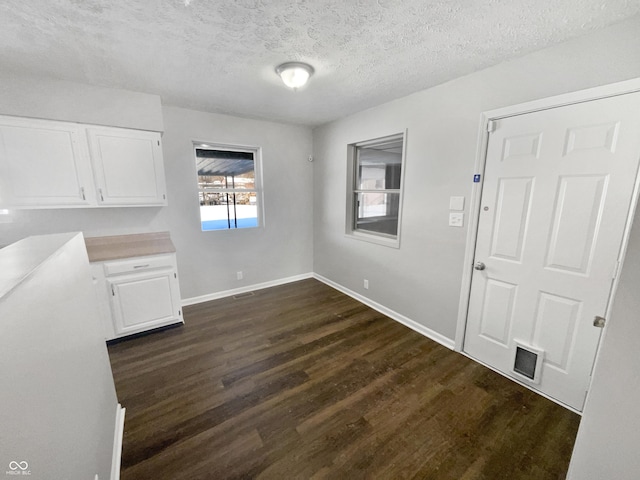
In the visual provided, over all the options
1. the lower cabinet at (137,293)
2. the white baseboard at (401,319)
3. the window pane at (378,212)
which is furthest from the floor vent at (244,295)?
the window pane at (378,212)

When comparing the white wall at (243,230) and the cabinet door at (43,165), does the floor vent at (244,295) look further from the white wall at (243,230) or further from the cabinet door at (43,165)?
the cabinet door at (43,165)

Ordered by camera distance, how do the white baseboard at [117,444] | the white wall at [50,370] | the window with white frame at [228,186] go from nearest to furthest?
the white wall at [50,370] < the white baseboard at [117,444] < the window with white frame at [228,186]

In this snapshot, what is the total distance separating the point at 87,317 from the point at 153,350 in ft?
4.49

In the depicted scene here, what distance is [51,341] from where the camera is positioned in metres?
0.81

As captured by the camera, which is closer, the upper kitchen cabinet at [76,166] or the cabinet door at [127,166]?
the upper kitchen cabinet at [76,166]

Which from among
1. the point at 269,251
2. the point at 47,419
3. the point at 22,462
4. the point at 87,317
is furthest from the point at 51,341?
the point at 269,251

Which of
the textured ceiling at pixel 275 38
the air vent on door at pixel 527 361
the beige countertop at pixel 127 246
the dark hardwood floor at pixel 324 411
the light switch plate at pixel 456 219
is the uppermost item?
the textured ceiling at pixel 275 38

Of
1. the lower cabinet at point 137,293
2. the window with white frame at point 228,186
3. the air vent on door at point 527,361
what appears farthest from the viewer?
the window with white frame at point 228,186

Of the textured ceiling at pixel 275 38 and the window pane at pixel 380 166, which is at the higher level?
the textured ceiling at pixel 275 38

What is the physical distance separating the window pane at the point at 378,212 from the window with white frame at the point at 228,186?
1534 mm

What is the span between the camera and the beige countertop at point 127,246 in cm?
250

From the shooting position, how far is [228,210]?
360cm

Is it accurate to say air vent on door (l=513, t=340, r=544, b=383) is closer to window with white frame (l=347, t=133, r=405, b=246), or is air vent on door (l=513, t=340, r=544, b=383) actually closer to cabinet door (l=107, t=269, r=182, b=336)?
window with white frame (l=347, t=133, r=405, b=246)

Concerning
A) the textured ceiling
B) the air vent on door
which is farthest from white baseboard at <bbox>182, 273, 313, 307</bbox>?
the air vent on door
